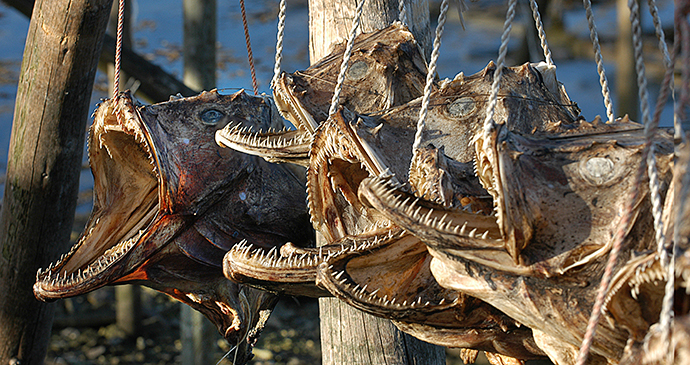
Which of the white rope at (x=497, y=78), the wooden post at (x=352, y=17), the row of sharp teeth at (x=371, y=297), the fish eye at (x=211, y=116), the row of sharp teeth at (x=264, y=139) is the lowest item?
the row of sharp teeth at (x=371, y=297)

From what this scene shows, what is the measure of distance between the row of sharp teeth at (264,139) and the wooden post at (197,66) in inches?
99.7

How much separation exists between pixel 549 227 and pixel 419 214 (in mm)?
273

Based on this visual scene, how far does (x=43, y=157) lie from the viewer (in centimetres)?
280

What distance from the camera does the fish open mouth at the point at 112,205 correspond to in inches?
82.3

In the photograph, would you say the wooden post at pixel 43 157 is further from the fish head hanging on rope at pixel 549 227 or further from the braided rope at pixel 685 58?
the braided rope at pixel 685 58

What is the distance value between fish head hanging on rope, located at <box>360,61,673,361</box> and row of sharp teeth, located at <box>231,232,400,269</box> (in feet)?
0.67

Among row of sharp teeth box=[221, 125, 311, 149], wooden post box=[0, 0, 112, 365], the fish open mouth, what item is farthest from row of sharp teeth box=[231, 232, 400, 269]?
wooden post box=[0, 0, 112, 365]

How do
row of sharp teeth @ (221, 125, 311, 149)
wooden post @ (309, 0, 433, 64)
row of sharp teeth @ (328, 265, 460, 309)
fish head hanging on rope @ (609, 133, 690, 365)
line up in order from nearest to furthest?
fish head hanging on rope @ (609, 133, 690, 365) < row of sharp teeth @ (328, 265, 460, 309) < row of sharp teeth @ (221, 125, 311, 149) < wooden post @ (309, 0, 433, 64)

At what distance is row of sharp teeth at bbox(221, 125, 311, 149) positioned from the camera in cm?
190

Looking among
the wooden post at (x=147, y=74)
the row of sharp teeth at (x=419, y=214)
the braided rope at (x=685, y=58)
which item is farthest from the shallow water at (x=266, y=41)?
the braided rope at (x=685, y=58)

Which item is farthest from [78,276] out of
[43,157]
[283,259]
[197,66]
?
[197,66]

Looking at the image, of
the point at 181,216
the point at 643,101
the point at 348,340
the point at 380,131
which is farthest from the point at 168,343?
the point at 643,101

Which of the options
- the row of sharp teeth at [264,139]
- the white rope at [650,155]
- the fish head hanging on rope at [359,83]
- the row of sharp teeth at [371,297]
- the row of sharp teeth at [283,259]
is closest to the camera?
the white rope at [650,155]

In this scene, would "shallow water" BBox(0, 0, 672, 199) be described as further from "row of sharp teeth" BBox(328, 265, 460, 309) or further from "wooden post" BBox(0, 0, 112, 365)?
"row of sharp teeth" BBox(328, 265, 460, 309)
